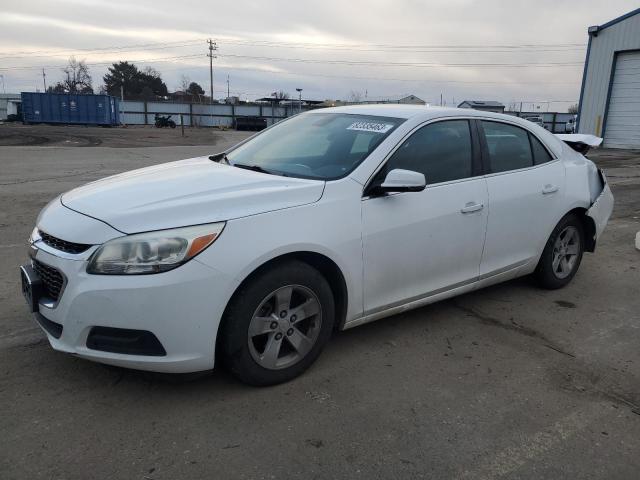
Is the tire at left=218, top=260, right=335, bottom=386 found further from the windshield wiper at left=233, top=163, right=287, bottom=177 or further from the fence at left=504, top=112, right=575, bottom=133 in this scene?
the fence at left=504, top=112, right=575, bottom=133

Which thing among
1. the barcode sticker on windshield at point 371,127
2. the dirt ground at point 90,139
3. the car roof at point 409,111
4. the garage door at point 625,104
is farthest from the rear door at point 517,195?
the dirt ground at point 90,139

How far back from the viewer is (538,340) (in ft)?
12.7

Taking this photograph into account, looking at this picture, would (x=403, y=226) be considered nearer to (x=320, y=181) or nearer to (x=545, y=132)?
(x=320, y=181)

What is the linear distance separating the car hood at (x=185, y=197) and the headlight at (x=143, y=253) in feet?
→ 0.20

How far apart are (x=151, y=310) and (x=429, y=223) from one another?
1.88 meters

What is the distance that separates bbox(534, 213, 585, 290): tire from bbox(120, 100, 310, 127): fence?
208 ft

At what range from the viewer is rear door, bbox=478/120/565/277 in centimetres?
408

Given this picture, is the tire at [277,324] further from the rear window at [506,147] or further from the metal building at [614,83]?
the metal building at [614,83]

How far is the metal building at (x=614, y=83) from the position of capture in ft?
71.7

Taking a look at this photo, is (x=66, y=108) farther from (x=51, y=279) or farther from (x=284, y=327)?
(x=284, y=327)

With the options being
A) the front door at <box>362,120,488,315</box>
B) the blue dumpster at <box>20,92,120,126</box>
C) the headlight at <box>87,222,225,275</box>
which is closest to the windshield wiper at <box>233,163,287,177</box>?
the front door at <box>362,120,488,315</box>

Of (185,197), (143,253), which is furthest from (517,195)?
(143,253)

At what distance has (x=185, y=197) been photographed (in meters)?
2.98

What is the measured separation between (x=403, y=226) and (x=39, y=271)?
216 cm
